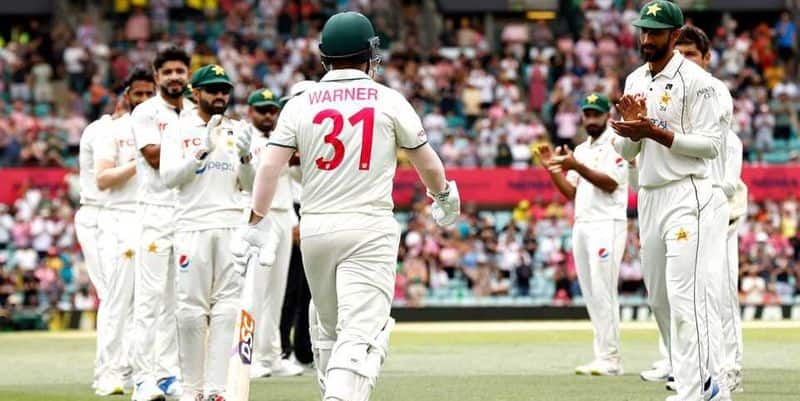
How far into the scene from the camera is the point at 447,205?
8109 mm

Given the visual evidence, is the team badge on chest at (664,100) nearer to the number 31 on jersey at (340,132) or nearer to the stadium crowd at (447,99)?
the number 31 on jersey at (340,132)

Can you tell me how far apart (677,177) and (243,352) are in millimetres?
3032

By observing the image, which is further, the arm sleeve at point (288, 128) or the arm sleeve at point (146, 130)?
the arm sleeve at point (146, 130)

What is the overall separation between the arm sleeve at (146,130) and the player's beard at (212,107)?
26.0 inches

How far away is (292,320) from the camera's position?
581 inches

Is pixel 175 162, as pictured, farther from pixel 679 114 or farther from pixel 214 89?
pixel 679 114

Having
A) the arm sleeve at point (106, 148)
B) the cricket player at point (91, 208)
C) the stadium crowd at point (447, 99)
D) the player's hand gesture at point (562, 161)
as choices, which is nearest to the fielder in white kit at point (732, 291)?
the player's hand gesture at point (562, 161)

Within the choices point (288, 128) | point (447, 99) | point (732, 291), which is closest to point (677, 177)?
point (732, 291)

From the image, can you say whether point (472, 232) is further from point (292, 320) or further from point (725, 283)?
point (725, 283)

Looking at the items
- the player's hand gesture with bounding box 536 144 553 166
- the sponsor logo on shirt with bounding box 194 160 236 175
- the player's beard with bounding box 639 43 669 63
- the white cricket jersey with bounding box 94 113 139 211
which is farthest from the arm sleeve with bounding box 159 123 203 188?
the player's hand gesture with bounding box 536 144 553 166

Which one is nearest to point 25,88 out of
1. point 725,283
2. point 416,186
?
point 416,186

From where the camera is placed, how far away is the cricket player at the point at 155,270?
10.9m

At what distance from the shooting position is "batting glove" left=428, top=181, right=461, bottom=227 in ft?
26.5

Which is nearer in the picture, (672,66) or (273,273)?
(672,66)
